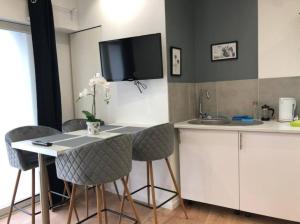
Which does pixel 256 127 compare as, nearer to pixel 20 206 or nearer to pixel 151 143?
pixel 151 143

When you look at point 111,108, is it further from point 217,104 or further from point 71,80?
point 217,104

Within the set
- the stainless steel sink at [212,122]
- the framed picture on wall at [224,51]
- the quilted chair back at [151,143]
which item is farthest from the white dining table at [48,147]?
the framed picture on wall at [224,51]

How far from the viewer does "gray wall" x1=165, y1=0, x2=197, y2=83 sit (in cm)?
270

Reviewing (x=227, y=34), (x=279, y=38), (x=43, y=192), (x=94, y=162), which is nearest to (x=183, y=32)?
(x=227, y=34)

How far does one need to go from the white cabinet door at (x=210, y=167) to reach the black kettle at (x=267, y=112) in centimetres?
54

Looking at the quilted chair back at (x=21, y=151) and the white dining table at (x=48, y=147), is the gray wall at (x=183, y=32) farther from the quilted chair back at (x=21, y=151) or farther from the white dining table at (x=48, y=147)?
the quilted chair back at (x=21, y=151)

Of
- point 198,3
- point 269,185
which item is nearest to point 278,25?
point 198,3

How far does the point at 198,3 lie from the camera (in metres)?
3.12

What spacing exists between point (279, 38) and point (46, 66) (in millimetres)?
2548

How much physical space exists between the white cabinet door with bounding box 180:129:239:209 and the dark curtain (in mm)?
1531

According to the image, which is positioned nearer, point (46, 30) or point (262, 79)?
point (262, 79)

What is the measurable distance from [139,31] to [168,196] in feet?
5.95

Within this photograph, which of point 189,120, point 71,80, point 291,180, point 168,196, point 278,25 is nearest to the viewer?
point 291,180

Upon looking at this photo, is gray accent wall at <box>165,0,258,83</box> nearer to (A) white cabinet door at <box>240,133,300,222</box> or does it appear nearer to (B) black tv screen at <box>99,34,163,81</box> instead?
(B) black tv screen at <box>99,34,163,81</box>
